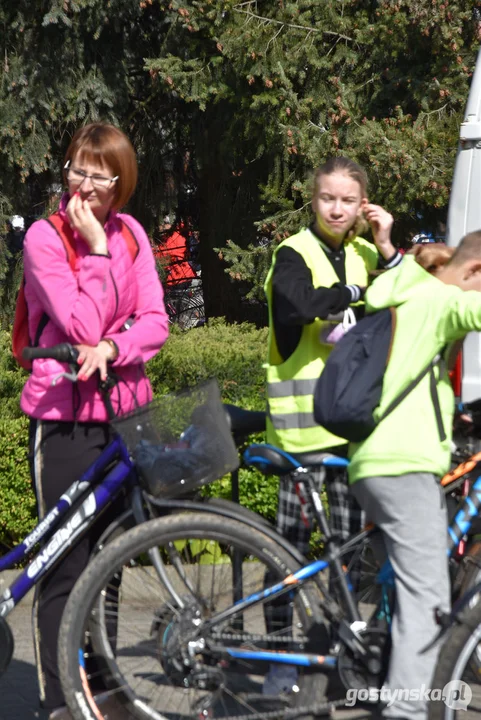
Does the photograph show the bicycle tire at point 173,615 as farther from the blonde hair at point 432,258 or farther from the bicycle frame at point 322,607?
the blonde hair at point 432,258

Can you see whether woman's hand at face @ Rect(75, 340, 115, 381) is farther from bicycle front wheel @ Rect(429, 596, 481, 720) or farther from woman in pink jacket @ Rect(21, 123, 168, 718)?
bicycle front wheel @ Rect(429, 596, 481, 720)

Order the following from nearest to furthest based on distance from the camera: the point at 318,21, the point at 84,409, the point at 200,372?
1. the point at 84,409
2. the point at 200,372
3. the point at 318,21

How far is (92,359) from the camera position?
3.32 meters

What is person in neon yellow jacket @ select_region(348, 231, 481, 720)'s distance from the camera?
9.98ft

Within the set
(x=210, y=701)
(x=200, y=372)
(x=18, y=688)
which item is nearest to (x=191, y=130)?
(x=200, y=372)

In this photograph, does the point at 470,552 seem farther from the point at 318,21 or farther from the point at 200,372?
the point at 318,21

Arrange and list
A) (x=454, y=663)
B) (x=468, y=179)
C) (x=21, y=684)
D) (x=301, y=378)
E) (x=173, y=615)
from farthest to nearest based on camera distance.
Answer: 1. (x=468, y=179)
2. (x=21, y=684)
3. (x=301, y=378)
4. (x=173, y=615)
5. (x=454, y=663)

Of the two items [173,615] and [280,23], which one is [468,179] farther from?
[280,23]

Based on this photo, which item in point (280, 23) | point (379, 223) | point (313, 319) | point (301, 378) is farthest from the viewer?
point (280, 23)

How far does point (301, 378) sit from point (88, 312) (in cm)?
75

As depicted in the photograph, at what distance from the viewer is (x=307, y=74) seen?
9.12 metres

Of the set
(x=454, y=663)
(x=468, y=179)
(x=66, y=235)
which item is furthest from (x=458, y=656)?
(x=468, y=179)

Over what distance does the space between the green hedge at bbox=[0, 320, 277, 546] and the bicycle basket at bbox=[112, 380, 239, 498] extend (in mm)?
2236

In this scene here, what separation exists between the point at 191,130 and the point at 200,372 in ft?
18.5
